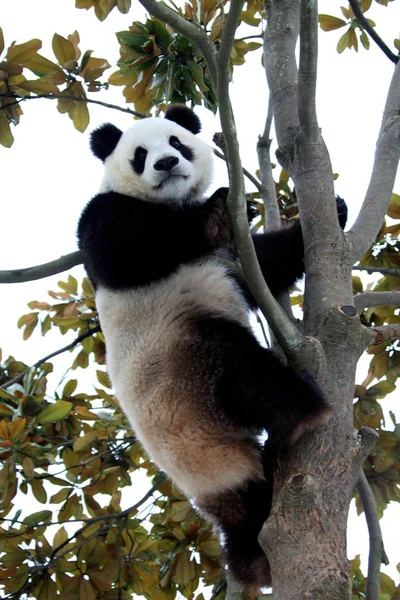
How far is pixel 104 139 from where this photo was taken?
15.4 feet

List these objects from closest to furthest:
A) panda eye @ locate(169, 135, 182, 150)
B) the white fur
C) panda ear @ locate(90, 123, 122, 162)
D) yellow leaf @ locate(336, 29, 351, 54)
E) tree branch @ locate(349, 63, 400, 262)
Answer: tree branch @ locate(349, 63, 400, 262) → the white fur → panda eye @ locate(169, 135, 182, 150) → panda ear @ locate(90, 123, 122, 162) → yellow leaf @ locate(336, 29, 351, 54)

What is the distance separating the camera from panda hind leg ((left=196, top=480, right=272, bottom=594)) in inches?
117

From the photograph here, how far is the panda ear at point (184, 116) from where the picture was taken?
4.80 m

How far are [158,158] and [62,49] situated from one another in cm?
102

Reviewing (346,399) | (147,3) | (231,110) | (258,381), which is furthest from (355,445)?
(147,3)

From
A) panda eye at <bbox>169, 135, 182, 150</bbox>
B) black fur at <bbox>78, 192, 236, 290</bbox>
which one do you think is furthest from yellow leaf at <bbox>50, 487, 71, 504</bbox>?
panda eye at <bbox>169, 135, 182, 150</bbox>

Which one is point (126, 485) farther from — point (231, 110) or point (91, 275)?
point (231, 110)

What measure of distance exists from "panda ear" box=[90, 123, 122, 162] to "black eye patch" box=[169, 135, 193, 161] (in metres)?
0.45

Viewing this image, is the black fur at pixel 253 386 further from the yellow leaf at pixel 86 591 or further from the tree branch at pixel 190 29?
the yellow leaf at pixel 86 591

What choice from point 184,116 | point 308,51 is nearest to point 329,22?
point 184,116

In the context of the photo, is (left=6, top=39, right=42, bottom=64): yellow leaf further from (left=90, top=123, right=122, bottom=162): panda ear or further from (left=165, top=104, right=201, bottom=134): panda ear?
(left=165, top=104, right=201, bottom=134): panda ear

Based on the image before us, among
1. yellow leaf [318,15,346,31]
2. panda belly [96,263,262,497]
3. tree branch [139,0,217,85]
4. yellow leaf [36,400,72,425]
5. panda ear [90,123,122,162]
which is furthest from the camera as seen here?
yellow leaf [318,15,346,31]

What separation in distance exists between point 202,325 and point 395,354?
5.58ft

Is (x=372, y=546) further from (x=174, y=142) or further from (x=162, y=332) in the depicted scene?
(x=174, y=142)
